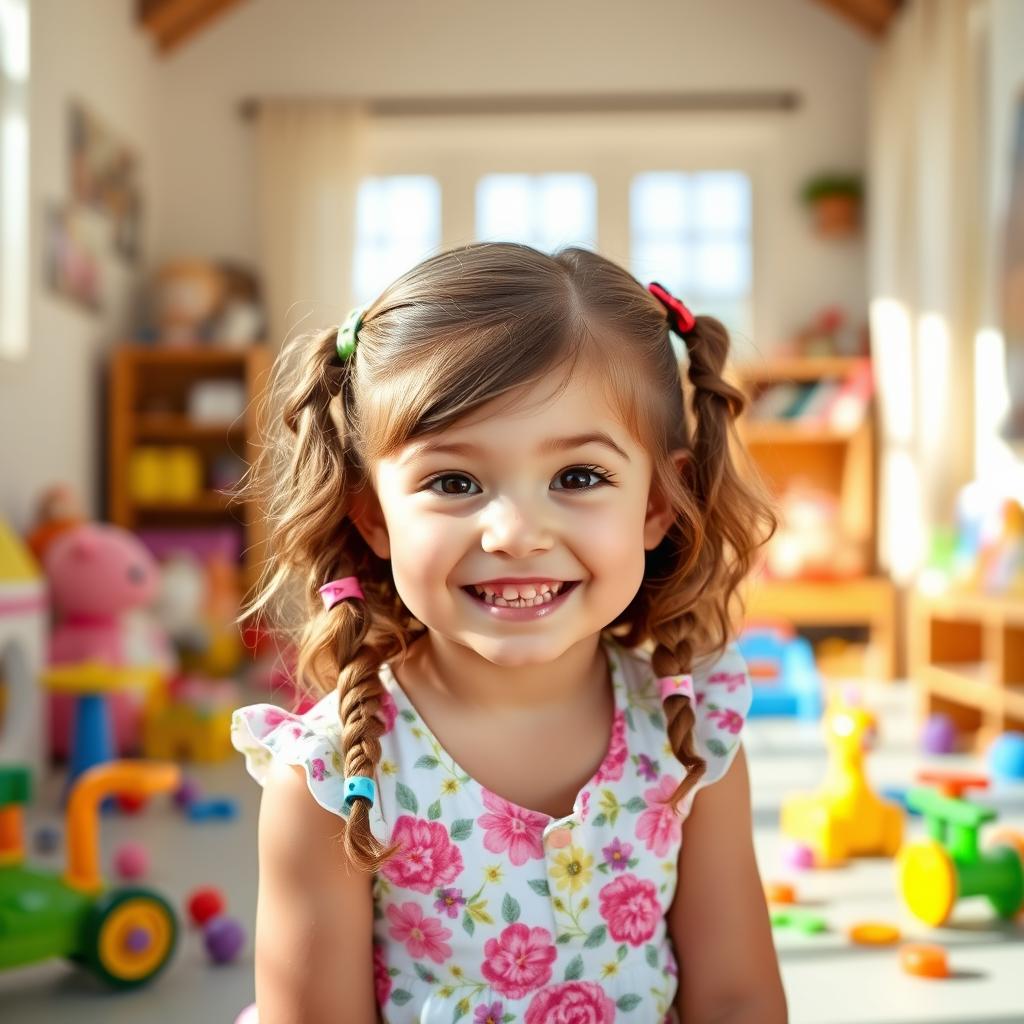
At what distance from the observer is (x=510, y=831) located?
36.2 inches

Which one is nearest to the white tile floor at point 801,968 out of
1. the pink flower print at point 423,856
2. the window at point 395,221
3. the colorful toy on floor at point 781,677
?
the pink flower print at point 423,856

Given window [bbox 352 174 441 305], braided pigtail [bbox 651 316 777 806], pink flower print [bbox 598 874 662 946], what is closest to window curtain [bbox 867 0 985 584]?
window [bbox 352 174 441 305]

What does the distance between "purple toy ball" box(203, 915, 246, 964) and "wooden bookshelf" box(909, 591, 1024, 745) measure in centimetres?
192

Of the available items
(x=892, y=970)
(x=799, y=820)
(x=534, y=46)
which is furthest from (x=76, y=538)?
(x=534, y=46)

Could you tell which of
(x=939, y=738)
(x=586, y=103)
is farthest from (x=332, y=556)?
(x=586, y=103)

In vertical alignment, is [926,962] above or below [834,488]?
below

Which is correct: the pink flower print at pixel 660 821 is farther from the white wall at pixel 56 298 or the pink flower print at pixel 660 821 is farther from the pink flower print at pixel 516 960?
the white wall at pixel 56 298

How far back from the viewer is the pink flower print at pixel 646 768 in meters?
0.97

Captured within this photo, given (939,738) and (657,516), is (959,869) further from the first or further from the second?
(939,738)

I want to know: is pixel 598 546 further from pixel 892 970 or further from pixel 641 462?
pixel 892 970

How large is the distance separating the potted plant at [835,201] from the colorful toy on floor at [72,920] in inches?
173

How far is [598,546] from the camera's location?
2.83ft

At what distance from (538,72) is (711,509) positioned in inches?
186

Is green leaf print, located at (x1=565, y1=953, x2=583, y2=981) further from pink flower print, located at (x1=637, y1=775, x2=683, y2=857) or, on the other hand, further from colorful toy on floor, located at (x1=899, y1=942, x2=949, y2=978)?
colorful toy on floor, located at (x1=899, y1=942, x2=949, y2=978)
